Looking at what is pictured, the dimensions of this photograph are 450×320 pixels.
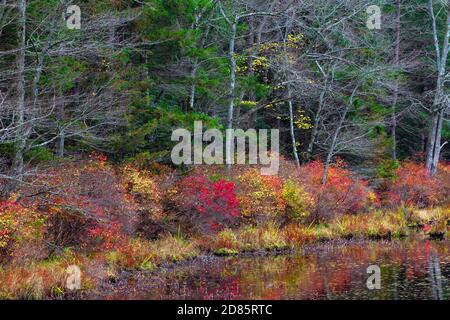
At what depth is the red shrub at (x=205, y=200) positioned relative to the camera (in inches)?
717

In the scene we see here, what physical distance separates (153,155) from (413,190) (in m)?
13.2

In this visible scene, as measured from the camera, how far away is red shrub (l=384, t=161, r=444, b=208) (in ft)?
87.3

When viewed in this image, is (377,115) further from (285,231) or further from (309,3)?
(285,231)

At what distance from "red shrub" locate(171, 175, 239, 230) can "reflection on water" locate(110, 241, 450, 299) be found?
173 centimetres

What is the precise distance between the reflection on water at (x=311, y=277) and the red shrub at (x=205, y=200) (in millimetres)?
1734

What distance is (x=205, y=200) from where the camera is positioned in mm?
18266

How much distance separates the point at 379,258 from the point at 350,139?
1033 cm
